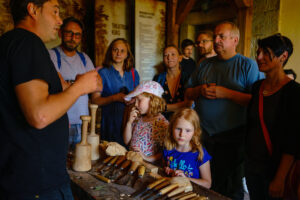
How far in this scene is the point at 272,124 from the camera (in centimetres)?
171

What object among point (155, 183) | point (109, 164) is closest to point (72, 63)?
point (109, 164)

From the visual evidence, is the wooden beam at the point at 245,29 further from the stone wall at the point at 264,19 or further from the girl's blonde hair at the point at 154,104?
the girl's blonde hair at the point at 154,104

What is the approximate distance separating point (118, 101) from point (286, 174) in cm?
192

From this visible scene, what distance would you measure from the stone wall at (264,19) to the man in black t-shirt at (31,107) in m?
4.41

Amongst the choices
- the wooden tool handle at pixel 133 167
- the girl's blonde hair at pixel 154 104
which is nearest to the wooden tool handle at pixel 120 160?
the wooden tool handle at pixel 133 167

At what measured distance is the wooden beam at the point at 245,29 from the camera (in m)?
4.59

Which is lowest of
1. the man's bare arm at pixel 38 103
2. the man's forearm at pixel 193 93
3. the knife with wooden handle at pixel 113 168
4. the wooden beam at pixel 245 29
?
the knife with wooden handle at pixel 113 168

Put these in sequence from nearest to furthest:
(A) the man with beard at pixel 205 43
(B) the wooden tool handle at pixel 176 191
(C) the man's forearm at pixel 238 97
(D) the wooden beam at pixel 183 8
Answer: (B) the wooden tool handle at pixel 176 191, (C) the man's forearm at pixel 238 97, (A) the man with beard at pixel 205 43, (D) the wooden beam at pixel 183 8

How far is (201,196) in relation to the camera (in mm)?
1260

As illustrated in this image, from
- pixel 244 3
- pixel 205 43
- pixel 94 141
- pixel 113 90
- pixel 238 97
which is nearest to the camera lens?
pixel 94 141

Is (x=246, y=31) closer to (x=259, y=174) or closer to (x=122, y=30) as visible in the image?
(x=122, y=30)

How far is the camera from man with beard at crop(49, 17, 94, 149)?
2.64 metres

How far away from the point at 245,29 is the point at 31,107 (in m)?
4.54

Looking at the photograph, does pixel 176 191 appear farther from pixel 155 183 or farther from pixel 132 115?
pixel 132 115
